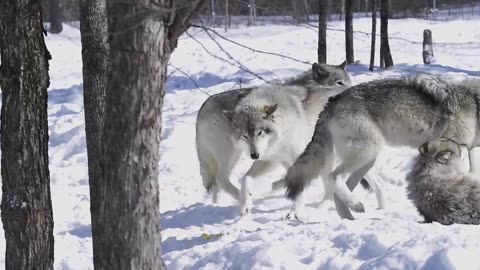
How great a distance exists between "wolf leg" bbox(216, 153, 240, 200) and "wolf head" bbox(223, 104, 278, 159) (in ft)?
0.81

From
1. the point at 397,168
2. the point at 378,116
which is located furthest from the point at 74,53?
the point at 378,116

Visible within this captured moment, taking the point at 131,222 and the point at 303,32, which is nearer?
the point at 131,222

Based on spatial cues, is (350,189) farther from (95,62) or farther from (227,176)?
(95,62)

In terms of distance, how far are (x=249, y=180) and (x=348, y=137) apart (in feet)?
5.11

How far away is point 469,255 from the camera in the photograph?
17.1ft

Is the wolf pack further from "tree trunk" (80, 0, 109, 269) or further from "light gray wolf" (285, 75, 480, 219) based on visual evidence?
"tree trunk" (80, 0, 109, 269)

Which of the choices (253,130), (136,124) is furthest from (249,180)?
(136,124)

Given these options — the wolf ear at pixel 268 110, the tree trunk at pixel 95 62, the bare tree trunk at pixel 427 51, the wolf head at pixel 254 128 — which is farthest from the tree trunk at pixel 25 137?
the bare tree trunk at pixel 427 51

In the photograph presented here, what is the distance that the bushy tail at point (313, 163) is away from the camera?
7.93 meters

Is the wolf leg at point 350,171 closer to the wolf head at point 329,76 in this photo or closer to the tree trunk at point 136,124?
the wolf head at point 329,76

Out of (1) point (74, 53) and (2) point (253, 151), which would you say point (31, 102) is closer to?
(2) point (253, 151)

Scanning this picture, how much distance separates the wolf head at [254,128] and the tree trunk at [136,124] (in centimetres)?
502

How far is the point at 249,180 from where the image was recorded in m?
9.16

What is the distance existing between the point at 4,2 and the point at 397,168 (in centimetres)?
652
